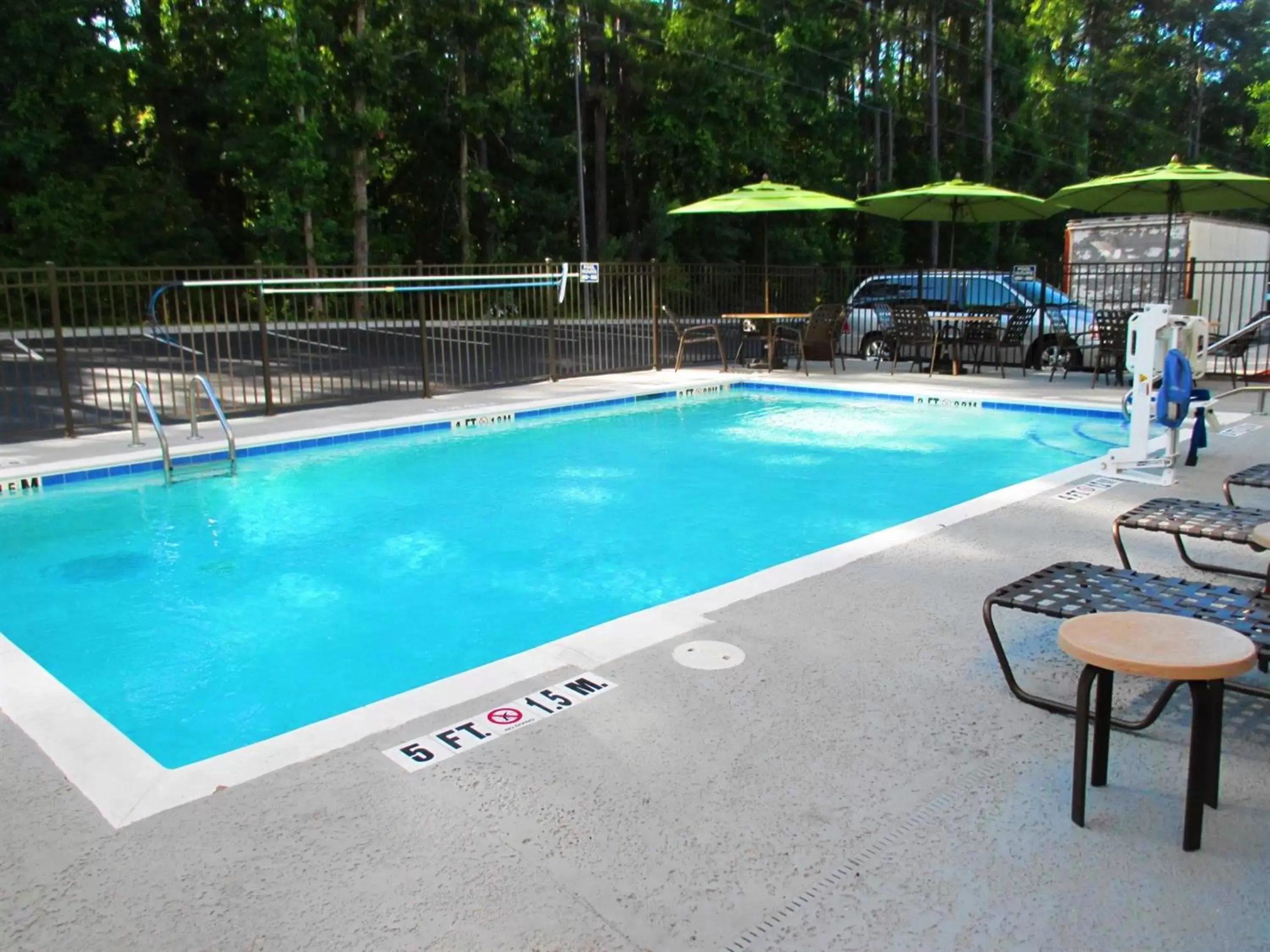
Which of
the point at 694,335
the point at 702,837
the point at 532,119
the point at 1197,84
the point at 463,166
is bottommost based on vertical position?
the point at 702,837

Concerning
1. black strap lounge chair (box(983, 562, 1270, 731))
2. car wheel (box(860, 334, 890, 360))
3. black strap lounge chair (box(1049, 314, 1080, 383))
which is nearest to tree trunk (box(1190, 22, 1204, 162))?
car wheel (box(860, 334, 890, 360))

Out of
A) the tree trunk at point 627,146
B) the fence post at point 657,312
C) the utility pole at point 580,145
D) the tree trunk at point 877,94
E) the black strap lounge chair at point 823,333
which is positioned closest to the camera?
the fence post at point 657,312

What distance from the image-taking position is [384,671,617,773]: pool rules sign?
2.95 m

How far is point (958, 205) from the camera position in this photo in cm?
1441

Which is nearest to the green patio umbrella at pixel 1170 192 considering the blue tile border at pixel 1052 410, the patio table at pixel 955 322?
the patio table at pixel 955 322

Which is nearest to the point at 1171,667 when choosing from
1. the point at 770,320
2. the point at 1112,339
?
the point at 1112,339

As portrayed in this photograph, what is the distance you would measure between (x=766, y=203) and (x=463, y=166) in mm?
16779

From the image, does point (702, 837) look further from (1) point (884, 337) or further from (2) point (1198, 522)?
(1) point (884, 337)

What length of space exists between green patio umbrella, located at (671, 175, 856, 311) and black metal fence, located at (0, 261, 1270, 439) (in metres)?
0.87

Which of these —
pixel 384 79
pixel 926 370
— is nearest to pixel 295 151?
pixel 384 79

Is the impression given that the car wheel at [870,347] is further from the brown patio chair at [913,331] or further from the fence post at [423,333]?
the fence post at [423,333]

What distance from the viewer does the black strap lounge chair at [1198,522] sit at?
396cm

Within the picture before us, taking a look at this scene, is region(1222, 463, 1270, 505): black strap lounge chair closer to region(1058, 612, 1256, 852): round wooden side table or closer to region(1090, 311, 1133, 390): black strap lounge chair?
region(1058, 612, 1256, 852): round wooden side table

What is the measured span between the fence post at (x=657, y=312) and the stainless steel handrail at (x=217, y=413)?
6.65 meters
